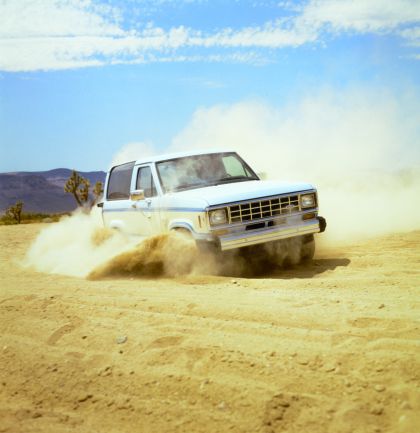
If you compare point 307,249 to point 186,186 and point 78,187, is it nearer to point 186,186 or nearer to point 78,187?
point 186,186

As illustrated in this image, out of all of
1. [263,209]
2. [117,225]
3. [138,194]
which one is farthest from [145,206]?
[263,209]

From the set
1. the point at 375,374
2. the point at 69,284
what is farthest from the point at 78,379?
the point at 69,284

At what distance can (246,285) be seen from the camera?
612 cm

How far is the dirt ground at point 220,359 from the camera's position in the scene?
3.09 m

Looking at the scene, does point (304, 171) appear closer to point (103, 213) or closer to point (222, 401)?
point (103, 213)

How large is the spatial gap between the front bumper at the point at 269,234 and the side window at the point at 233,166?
145cm

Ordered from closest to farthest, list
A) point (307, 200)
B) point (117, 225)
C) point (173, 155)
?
1. point (307, 200)
2. point (173, 155)
3. point (117, 225)

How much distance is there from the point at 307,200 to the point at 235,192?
1.13 metres

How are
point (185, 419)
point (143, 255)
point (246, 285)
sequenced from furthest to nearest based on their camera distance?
point (143, 255), point (246, 285), point (185, 419)

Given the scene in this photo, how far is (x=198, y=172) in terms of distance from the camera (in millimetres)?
7848

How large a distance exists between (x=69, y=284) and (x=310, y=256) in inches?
138

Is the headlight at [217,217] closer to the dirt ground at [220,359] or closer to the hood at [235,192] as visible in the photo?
the hood at [235,192]

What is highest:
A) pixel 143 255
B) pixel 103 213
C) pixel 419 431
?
pixel 103 213

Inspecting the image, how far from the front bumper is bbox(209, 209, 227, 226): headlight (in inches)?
7.6
